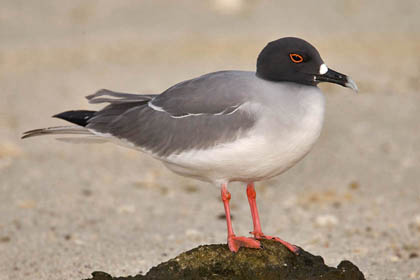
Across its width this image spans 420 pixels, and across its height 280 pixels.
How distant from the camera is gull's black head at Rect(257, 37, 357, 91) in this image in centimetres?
478

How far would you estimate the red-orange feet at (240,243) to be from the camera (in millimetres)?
4699

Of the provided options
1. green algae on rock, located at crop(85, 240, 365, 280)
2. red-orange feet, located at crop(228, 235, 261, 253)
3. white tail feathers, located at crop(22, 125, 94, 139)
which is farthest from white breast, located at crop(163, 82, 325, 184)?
white tail feathers, located at crop(22, 125, 94, 139)

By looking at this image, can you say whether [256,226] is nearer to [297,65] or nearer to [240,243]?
[240,243]

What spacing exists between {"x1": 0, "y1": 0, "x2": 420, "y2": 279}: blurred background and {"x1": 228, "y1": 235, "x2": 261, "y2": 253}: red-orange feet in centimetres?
140

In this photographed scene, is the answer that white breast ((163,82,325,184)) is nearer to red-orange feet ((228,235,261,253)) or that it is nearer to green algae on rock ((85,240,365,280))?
red-orange feet ((228,235,261,253))

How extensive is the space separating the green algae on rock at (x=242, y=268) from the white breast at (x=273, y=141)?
497 millimetres

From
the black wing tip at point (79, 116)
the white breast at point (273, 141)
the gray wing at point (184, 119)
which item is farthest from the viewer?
the black wing tip at point (79, 116)

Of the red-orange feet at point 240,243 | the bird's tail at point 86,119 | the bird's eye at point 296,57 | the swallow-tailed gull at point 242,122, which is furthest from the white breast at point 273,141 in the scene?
the bird's tail at point 86,119

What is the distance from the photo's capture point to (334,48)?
1403 cm

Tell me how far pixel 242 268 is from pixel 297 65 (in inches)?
52.9

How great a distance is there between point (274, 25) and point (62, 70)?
500 centimetres

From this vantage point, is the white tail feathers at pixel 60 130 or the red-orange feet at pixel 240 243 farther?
the white tail feathers at pixel 60 130

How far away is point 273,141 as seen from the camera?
453 centimetres

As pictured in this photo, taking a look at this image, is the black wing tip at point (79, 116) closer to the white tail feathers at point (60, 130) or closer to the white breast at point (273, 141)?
the white tail feathers at point (60, 130)
